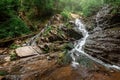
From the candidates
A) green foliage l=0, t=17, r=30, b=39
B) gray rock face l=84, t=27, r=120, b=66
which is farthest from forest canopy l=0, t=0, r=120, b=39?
gray rock face l=84, t=27, r=120, b=66

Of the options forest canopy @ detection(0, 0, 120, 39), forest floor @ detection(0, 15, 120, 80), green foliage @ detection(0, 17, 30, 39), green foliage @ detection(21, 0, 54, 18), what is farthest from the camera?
green foliage @ detection(21, 0, 54, 18)

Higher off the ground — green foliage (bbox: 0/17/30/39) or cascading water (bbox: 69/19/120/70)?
green foliage (bbox: 0/17/30/39)

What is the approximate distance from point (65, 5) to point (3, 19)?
14.9 m

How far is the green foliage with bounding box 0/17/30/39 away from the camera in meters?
15.4

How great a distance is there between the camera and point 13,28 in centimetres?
1622

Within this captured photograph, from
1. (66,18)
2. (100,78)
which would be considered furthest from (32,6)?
(100,78)

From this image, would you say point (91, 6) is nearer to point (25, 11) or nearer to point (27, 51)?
point (25, 11)

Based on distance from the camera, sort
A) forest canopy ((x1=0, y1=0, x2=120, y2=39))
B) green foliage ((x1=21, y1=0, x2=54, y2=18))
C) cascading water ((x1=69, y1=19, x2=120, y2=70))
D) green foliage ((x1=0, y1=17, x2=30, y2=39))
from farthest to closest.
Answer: green foliage ((x1=21, y1=0, x2=54, y2=18)) < forest canopy ((x1=0, y1=0, x2=120, y2=39)) < green foliage ((x1=0, y1=17, x2=30, y2=39)) < cascading water ((x1=69, y1=19, x2=120, y2=70))

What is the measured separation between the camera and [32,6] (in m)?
21.4

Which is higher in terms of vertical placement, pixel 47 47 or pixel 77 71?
pixel 47 47

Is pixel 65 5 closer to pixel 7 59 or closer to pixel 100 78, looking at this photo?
pixel 7 59

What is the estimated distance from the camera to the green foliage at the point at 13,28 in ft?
50.5

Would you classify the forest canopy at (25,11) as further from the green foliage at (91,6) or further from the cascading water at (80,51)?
the cascading water at (80,51)

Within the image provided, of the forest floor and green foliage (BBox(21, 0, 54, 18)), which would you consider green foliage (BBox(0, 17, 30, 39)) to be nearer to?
the forest floor
